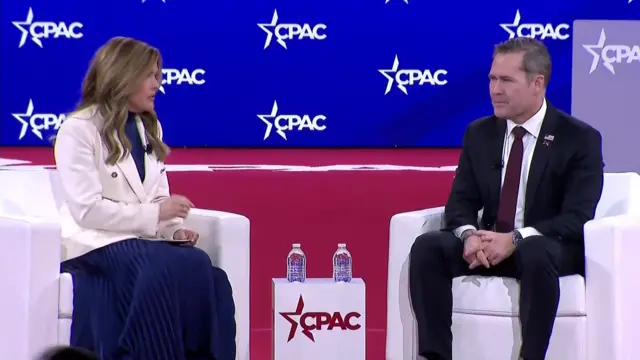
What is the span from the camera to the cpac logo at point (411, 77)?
512cm

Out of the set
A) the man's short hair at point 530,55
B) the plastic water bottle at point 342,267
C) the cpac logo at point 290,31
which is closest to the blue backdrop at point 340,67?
the cpac logo at point 290,31

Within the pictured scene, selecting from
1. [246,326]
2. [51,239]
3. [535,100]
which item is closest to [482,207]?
[535,100]

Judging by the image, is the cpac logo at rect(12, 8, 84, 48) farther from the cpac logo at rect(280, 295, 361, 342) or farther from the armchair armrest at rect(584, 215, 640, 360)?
the armchair armrest at rect(584, 215, 640, 360)

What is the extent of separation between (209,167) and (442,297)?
64.8 inches

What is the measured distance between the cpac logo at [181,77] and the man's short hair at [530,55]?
1.53 metres

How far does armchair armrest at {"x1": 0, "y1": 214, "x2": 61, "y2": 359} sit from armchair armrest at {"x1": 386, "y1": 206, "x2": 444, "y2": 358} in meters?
1.24

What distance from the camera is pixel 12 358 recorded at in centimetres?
372

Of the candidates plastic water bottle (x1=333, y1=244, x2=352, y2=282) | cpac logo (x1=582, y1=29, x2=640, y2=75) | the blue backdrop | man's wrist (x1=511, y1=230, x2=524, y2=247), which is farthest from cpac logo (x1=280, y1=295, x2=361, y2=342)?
cpac logo (x1=582, y1=29, x2=640, y2=75)

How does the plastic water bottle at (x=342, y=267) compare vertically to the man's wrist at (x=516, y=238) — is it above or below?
below

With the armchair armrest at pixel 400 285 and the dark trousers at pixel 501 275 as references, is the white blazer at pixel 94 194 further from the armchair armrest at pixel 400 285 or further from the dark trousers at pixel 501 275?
the dark trousers at pixel 501 275

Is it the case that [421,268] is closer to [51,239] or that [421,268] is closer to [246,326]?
[246,326]

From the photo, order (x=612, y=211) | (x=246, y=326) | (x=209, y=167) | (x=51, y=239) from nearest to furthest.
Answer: (x=51, y=239)
(x=246, y=326)
(x=612, y=211)
(x=209, y=167)

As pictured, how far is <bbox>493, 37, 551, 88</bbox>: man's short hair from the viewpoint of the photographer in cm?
420

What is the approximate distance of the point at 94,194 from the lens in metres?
3.89
